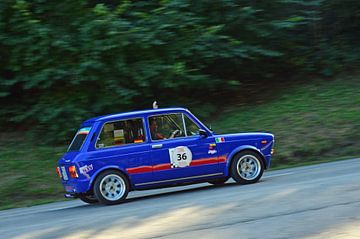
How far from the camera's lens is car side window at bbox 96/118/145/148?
448 inches

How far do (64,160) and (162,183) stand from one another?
1942 millimetres

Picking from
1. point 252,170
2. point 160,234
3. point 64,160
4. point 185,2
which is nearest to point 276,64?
point 185,2

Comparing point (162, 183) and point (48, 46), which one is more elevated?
point (48, 46)

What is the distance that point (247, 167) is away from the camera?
12234mm

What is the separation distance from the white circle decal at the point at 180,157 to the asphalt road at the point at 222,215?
24.0 inches

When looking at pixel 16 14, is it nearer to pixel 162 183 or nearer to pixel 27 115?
pixel 27 115

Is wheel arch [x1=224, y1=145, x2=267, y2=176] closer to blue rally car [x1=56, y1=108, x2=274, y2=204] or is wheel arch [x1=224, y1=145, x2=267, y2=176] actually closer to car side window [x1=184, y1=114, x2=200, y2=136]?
blue rally car [x1=56, y1=108, x2=274, y2=204]

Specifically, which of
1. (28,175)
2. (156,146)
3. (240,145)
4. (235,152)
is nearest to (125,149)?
(156,146)

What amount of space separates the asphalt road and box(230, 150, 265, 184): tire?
0.25 meters

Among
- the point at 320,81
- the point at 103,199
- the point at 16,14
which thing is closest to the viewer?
the point at 103,199

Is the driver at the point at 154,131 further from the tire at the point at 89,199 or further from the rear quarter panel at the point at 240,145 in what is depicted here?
the tire at the point at 89,199

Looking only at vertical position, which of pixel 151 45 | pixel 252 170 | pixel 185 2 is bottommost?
pixel 252 170

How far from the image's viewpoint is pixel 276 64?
83.1ft

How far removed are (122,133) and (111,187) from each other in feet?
3.45
